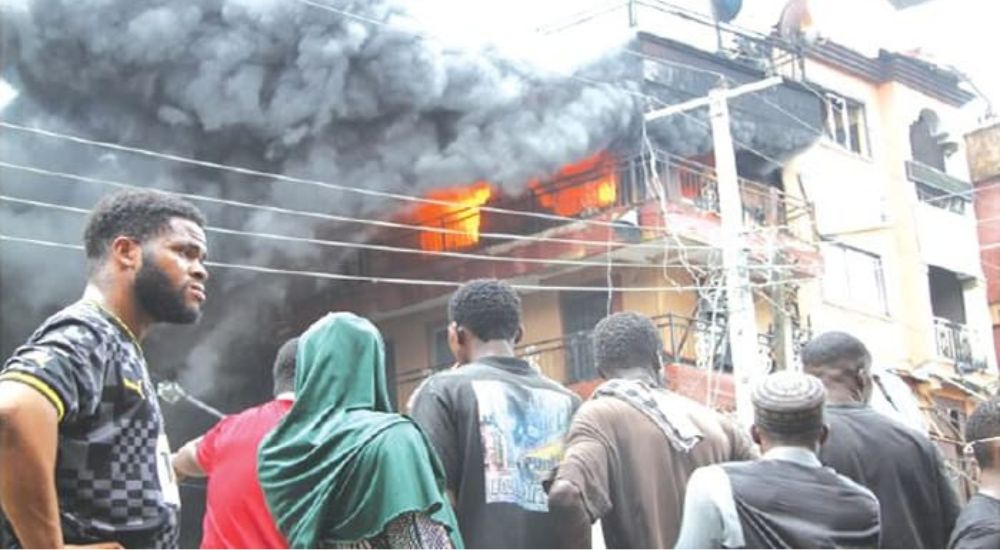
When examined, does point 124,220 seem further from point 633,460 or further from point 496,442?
point 633,460

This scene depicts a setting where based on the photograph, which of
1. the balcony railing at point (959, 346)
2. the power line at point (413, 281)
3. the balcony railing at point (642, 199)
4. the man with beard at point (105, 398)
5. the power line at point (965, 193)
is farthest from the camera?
the power line at point (965, 193)

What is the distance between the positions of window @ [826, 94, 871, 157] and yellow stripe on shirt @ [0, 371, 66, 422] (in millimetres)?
22591

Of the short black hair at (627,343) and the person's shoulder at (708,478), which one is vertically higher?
the short black hair at (627,343)

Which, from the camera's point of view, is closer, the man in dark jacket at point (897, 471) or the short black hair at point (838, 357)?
the man in dark jacket at point (897, 471)

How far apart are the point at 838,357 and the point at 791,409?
120 cm

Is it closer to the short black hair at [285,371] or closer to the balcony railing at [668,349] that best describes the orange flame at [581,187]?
the balcony railing at [668,349]

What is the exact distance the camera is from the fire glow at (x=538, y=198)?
2119cm

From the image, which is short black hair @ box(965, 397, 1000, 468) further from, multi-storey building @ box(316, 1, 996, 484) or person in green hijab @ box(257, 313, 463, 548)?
multi-storey building @ box(316, 1, 996, 484)

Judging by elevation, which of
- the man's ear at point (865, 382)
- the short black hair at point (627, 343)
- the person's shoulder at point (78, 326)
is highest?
the short black hair at point (627, 343)

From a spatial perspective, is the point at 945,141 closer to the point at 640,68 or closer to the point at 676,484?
the point at 640,68

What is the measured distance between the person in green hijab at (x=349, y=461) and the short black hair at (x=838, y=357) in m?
1.60

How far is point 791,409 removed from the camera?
3633 mm

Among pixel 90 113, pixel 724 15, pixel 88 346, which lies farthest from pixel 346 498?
pixel 724 15

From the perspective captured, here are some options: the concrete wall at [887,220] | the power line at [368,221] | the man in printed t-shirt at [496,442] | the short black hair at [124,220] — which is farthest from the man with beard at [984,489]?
the concrete wall at [887,220]
